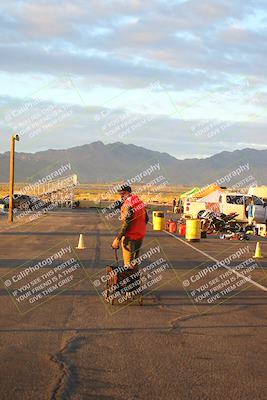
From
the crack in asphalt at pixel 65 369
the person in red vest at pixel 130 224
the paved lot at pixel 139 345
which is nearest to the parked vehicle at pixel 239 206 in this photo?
the paved lot at pixel 139 345

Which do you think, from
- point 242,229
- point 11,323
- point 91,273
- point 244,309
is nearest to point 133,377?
point 11,323

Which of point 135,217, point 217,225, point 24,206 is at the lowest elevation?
point 24,206

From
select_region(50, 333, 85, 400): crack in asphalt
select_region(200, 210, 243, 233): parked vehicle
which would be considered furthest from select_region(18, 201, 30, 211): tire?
select_region(50, 333, 85, 400): crack in asphalt

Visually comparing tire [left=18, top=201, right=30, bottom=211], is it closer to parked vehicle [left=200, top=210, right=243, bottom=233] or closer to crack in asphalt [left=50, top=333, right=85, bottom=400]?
parked vehicle [left=200, top=210, right=243, bottom=233]

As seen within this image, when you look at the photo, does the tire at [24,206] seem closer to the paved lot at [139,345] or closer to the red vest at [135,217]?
the paved lot at [139,345]

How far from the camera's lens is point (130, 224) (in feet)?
38.4

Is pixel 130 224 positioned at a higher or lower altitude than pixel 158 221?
higher

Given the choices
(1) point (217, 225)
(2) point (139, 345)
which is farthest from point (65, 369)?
(1) point (217, 225)

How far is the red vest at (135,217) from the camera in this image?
1155 centimetres

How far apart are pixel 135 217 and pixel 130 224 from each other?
0.50 feet

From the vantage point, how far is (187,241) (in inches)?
1090

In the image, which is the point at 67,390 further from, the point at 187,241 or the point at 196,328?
the point at 187,241

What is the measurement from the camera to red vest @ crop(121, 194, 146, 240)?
11.6 metres

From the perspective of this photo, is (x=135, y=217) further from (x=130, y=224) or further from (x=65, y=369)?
(x=65, y=369)
